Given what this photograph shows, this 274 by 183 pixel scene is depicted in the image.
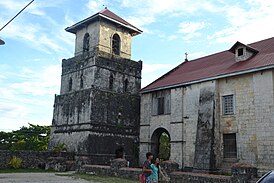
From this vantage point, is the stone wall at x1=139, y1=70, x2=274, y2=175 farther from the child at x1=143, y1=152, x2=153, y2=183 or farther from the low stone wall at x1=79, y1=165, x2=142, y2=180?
the child at x1=143, y1=152, x2=153, y2=183

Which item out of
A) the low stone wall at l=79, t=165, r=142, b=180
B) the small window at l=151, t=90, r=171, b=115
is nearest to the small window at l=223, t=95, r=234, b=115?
the small window at l=151, t=90, r=171, b=115

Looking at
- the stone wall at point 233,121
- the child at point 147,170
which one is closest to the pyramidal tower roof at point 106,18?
the stone wall at point 233,121

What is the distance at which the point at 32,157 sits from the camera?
76.1 feet

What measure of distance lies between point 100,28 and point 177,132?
11.0m

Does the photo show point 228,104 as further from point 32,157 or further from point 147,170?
point 32,157

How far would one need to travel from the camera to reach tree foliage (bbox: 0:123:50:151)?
1361 inches

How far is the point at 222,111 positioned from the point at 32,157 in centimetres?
1411

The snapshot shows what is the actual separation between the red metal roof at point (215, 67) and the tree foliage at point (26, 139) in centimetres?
1627

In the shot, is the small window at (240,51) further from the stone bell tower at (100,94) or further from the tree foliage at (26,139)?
the tree foliage at (26,139)

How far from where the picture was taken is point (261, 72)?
17844 mm

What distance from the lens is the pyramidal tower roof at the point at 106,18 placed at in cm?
2633

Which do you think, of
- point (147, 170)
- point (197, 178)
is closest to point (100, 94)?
point (197, 178)

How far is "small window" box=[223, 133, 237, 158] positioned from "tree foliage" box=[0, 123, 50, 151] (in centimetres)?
2215

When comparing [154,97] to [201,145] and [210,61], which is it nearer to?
[210,61]
